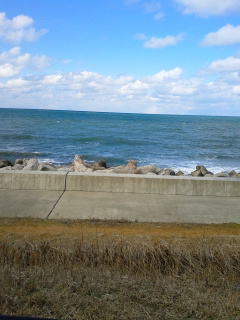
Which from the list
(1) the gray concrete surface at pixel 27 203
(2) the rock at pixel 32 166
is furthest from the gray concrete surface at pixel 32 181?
(2) the rock at pixel 32 166


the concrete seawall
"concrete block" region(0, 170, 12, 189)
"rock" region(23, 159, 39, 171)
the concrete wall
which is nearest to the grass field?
the concrete seawall

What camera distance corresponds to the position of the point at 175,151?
3716 centimetres

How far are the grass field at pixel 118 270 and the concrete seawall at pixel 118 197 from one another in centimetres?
56

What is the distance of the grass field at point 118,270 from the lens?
3.98 metres

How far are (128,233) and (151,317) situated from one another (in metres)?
3.19

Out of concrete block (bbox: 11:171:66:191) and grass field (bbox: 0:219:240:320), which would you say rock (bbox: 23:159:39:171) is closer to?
concrete block (bbox: 11:171:66:191)

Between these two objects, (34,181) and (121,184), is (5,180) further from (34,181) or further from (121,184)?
(121,184)

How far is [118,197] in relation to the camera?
30.9 feet

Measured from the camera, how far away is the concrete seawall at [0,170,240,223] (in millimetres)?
8141

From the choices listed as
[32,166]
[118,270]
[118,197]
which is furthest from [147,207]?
[32,166]

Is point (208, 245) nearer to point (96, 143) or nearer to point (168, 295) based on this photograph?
point (168, 295)

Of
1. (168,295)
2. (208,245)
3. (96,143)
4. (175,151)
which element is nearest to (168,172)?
(208,245)

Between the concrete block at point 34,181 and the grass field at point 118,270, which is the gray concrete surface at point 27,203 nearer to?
the concrete block at point 34,181

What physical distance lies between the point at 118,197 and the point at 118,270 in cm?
402
